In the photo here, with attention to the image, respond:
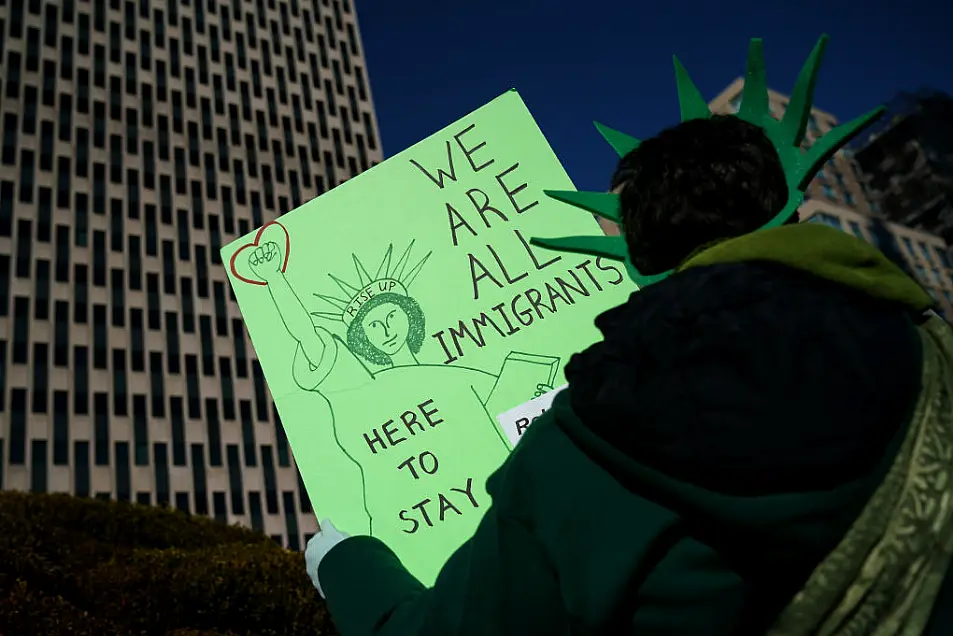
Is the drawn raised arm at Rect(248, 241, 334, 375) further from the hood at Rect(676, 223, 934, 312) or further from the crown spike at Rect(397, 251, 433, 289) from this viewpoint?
the hood at Rect(676, 223, 934, 312)

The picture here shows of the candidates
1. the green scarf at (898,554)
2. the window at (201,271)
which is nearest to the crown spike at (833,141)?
the green scarf at (898,554)

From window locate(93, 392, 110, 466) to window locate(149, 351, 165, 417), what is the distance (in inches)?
95.6

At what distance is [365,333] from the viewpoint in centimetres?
204

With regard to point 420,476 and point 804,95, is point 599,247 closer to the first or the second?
point 804,95

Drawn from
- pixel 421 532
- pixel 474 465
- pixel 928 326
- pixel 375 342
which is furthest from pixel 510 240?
pixel 928 326

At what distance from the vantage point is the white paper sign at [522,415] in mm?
1887

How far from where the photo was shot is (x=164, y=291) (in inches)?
1841

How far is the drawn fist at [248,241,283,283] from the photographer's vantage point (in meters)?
2.18

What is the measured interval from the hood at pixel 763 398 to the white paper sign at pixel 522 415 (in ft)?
3.40

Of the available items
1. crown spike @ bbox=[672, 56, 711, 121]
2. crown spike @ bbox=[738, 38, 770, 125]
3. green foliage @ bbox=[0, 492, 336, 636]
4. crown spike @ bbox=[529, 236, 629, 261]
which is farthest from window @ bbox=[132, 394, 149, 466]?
crown spike @ bbox=[738, 38, 770, 125]

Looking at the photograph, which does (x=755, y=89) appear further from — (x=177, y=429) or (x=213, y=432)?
(x=213, y=432)

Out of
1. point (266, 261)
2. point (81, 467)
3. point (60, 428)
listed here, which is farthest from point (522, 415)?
point (60, 428)

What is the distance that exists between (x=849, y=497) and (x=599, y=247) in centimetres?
80

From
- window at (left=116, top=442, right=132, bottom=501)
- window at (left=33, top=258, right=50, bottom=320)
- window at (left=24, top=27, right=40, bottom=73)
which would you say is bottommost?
window at (left=116, top=442, right=132, bottom=501)
